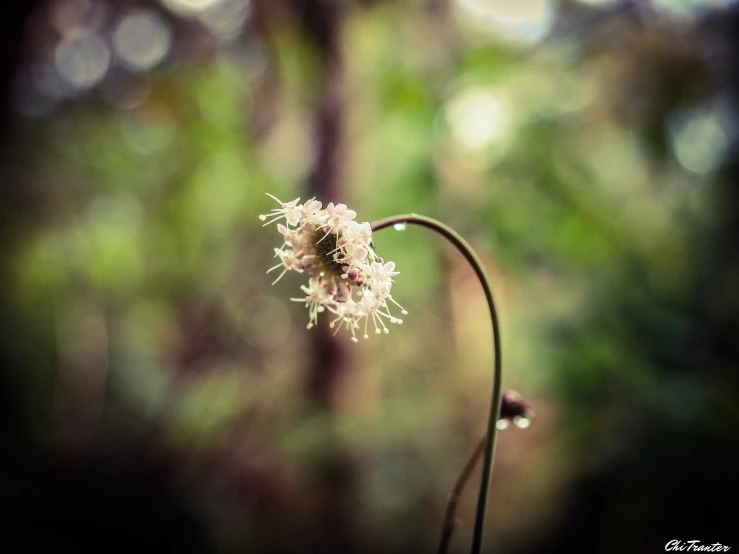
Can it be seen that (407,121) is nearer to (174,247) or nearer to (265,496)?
(174,247)

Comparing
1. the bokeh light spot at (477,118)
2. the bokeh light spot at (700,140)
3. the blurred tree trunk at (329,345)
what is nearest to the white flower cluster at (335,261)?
the blurred tree trunk at (329,345)

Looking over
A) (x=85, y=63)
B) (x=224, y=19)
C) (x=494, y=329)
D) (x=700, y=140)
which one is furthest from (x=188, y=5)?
(x=494, y=329)

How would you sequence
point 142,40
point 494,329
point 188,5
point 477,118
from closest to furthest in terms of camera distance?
point 494,329 < point 477,118 < point 188,5 < point 142,40

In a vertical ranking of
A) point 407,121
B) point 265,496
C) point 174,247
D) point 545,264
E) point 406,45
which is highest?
point 406,45

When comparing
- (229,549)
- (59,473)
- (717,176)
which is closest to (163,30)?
(59,473)

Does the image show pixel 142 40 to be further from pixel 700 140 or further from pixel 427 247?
pixel 700 140

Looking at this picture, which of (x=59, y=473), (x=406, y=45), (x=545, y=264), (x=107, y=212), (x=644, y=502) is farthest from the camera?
(x=107, y=212)

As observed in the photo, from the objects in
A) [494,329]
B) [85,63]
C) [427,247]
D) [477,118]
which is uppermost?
[85,63]

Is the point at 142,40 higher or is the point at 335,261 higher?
the point at 142,40
